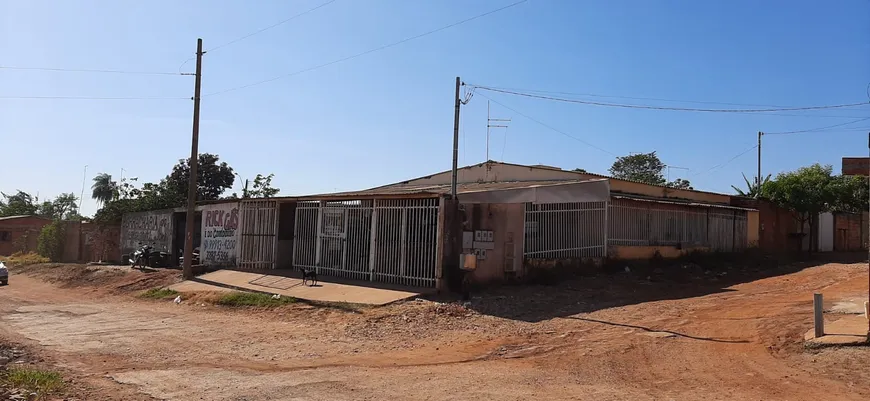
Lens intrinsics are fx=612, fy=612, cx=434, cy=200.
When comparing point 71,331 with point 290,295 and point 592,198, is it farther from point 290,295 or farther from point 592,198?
point 592,198

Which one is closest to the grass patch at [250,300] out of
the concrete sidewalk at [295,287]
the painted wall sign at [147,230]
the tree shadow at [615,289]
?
the concrete sidewalk at [295,287]

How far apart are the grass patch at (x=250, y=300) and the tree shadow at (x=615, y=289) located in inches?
155

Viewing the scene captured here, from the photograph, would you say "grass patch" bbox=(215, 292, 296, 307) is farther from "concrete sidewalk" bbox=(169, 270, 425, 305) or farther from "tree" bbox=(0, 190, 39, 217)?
"tree" bbox=(0, 190, 39, 217)

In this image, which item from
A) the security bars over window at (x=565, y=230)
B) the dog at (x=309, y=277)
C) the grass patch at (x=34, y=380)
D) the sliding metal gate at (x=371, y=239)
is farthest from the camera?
the security bars over window at (x=565, y=230)

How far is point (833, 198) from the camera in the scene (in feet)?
95.3

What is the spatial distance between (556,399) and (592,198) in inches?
387

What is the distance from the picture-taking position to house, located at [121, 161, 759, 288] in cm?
1471

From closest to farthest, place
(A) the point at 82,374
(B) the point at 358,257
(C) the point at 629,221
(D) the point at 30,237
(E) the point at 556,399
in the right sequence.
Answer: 1. (E) the point at 556,399
2. (A) the point at 82,374
3. (B) the point at 358,257
4. (C) the point at 629,221
5. (D) the point at 30,237

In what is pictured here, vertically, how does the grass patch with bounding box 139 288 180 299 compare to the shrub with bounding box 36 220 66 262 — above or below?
below


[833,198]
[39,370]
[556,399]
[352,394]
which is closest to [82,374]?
[39,370]

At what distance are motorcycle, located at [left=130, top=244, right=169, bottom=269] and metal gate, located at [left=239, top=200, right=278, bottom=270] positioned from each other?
16.7 feet

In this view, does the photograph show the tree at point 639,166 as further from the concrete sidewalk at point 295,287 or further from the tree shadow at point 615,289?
the concrete sidewalk at point 295,287

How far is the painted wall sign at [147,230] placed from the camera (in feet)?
88.7

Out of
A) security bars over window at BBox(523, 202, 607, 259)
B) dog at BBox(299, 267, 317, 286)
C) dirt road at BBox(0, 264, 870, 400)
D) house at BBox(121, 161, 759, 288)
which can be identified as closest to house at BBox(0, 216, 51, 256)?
house at BBox(121, 161, 759, 288)
